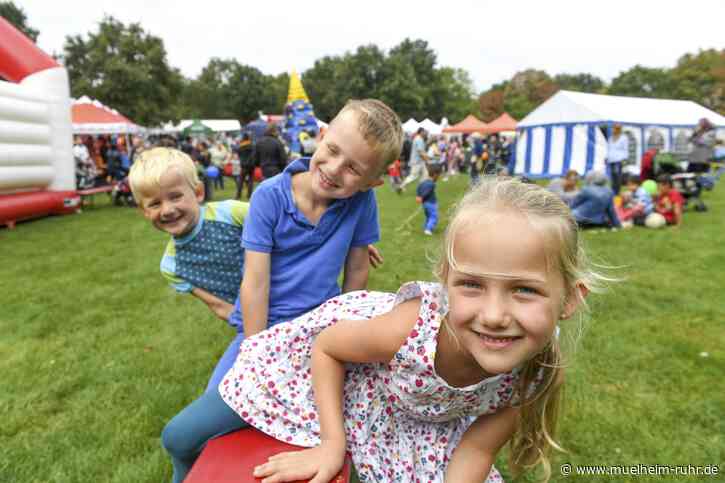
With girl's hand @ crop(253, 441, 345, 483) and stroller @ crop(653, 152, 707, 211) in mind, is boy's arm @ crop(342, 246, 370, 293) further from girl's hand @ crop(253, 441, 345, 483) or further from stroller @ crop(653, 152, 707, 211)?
stroller @ crop(653, 152, 707, 211)

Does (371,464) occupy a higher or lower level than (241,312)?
lower

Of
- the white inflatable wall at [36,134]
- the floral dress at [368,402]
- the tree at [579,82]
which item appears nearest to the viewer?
the floral dress at [368,402]

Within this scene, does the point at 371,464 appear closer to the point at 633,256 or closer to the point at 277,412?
the point at 277,412

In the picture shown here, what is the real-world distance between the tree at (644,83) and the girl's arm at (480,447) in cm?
7630

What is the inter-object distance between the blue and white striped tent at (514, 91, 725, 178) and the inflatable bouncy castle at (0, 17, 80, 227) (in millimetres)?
13137

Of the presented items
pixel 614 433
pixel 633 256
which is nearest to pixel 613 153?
pixel 633 256

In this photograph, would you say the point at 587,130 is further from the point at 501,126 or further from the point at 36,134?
the point at 36,134

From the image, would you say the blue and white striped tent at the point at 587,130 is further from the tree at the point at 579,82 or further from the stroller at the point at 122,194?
the tree at the point at 579,82

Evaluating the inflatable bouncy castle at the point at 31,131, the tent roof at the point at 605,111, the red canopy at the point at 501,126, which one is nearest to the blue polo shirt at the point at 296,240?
the inflatable bouncy castle at the point at 31,131

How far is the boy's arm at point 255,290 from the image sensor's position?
1987 mm

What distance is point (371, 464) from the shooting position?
65.7 inches

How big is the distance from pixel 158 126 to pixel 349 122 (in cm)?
3489

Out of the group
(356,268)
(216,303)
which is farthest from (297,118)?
(356,268)

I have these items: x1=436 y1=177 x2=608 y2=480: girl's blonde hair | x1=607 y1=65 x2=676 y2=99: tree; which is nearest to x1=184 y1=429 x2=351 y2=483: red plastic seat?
x1=436 y1=177 x2=608 y2=480: girl's blonde hair
